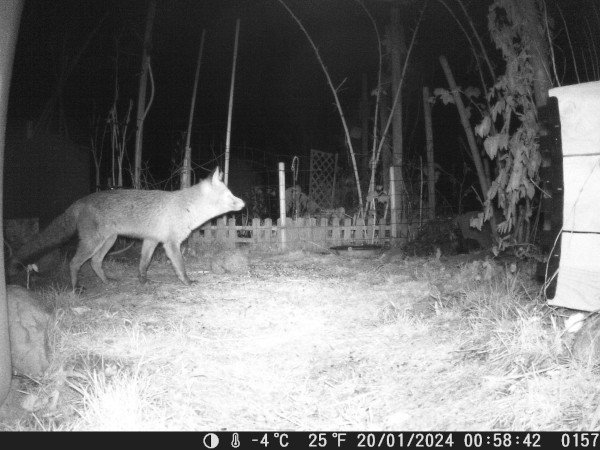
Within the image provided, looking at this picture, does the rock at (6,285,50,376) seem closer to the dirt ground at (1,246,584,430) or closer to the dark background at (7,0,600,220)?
the dirt ground at (1,246,584,430)

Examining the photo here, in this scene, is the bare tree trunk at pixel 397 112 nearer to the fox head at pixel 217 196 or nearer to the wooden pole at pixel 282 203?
the wooden pole at pixel 282 203

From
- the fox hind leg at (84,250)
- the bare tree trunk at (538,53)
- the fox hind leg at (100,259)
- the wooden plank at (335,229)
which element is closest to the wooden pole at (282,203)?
the wooden plank at (335,229)

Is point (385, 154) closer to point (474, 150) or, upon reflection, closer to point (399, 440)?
point (474, 150)

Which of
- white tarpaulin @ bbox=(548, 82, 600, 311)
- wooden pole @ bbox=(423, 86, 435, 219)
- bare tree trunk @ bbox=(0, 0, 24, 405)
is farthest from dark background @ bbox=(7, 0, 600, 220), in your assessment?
bare tree trunk @ bbox=(0, 0, 24, 405)

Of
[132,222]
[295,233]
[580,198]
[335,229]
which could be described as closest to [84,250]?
[132,222]

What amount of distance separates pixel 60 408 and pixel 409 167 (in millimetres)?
7316

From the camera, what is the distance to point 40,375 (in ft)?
8.81

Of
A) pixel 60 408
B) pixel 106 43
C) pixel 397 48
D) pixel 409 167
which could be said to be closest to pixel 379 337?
pixel 60 408

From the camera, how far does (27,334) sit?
9.07 feet

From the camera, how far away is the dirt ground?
215cm

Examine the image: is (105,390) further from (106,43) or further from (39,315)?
(106,43)

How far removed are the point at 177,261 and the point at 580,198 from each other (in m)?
4.30

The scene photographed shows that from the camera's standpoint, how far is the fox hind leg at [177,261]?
17.6 feet

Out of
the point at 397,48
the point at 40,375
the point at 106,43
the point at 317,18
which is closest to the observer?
the point at 40,375
